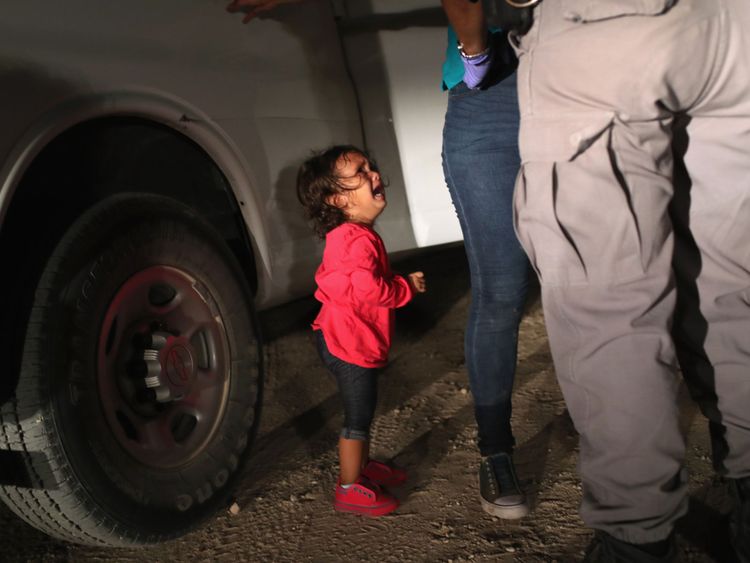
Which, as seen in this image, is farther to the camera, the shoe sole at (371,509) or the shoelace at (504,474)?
the shoe sole at (371,509)

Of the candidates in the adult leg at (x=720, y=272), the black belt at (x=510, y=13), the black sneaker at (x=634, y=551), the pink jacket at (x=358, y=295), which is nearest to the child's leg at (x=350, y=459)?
the pink jacket at (x=358, y=295)

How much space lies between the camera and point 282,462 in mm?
2580

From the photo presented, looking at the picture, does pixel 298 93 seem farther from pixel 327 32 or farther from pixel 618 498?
pixel 618 498

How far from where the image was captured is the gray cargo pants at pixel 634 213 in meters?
1.37

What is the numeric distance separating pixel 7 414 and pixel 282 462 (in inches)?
39.4

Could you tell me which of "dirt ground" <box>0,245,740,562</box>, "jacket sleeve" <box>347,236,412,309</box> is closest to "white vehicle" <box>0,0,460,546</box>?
"dirt ground" <box>0,245,740,562</box>

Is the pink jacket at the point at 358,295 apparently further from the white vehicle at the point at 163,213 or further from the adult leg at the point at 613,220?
the adult leg at the point at 613,220

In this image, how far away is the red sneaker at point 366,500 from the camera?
86.6 inches

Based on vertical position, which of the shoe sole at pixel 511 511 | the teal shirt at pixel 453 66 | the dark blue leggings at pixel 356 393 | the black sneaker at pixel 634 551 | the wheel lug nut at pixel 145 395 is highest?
the teal shirt at pixel 453 66

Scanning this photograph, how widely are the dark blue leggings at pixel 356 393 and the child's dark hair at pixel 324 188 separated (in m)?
0.40

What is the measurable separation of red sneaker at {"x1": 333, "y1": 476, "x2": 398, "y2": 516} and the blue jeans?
0.37 meters

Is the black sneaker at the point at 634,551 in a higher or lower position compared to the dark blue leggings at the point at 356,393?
higher

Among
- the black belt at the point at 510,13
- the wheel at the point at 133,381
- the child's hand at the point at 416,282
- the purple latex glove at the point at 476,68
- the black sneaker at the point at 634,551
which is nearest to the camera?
the black belt at the point at 510,13

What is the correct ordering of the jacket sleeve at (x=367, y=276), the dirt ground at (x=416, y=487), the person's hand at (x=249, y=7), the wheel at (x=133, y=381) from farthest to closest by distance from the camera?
the person's hand at (x=249, y=7)
the jacket sleeve at (x=367, y=276)
the dirt ground at (x=416, y=487)
the wheel at (x=133, y=381)
